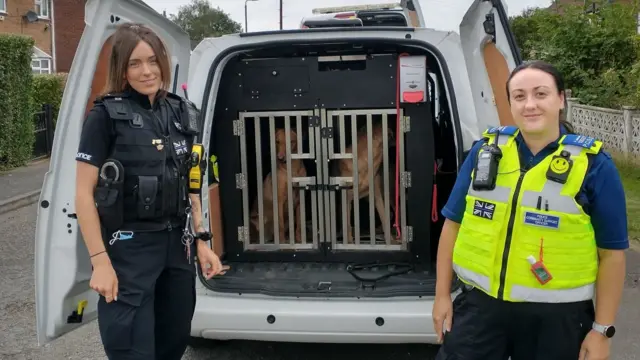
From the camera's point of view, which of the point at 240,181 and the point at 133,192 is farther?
the point at 240,181

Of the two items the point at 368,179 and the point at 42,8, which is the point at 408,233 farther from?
the point at 42,8

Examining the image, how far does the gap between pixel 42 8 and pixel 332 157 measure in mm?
24877

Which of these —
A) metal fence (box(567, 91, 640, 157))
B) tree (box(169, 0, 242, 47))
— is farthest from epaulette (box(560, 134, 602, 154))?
tree (box(169, 0, 242, 47))

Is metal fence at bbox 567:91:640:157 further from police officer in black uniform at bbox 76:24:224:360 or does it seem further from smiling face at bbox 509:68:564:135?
police officer in black uniform at bbox 76:24:224:360

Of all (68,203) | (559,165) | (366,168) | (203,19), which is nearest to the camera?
(559,165)

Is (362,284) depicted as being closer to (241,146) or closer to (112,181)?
(241,146)

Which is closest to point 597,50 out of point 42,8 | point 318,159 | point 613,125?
point 613,125

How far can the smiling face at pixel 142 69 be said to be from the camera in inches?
102

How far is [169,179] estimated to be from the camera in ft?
8.59

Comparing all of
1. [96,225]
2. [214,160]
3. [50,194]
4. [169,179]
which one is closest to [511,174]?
[169,179]

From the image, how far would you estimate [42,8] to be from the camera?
2569cm

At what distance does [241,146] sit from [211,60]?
0.82m

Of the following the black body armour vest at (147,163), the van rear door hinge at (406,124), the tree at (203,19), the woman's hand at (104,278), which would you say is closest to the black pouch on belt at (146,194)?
the black body armour vest at (147,163)

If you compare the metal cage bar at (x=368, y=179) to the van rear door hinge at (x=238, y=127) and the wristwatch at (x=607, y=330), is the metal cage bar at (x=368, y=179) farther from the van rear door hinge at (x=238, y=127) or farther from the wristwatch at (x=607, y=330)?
the wristwatch at (x=607, y=330)
